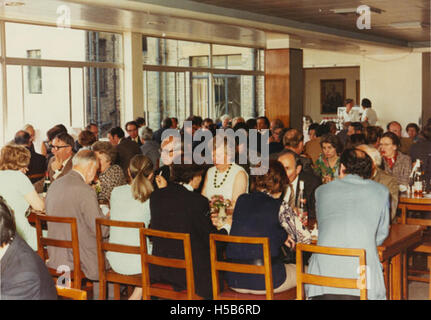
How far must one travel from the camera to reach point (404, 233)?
14.4ft

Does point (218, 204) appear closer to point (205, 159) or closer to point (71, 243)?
point (71, 243)

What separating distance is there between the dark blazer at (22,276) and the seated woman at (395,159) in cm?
455

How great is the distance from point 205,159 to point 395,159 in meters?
2.10

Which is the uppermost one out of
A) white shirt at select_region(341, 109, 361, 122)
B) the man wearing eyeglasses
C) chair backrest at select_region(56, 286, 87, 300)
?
white shirt at select_region(341, 109, 361, 122)

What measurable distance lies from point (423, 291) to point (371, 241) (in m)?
2.30

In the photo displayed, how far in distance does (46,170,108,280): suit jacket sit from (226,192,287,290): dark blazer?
3.83 feet

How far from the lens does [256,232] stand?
152 inches

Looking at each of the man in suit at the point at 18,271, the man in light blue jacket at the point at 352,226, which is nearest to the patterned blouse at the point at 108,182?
the man in light blue jacket at the point at 352,226

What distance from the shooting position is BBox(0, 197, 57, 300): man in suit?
2.53 m

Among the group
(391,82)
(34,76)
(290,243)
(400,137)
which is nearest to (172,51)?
(34,76)

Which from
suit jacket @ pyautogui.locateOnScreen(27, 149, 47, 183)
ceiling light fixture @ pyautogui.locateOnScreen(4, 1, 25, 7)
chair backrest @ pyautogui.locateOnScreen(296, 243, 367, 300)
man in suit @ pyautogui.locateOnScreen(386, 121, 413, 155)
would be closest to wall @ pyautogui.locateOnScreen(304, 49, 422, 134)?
man in suit @ pyautogui.locateOnScreen(386, 121, 413, 155)

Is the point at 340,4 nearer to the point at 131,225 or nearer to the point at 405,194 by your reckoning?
the point at 405,194

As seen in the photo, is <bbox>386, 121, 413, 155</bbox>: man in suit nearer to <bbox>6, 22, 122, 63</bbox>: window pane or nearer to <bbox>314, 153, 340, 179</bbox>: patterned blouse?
<bbox>314, 153, 340, 179</bbox>: patterned blouse
